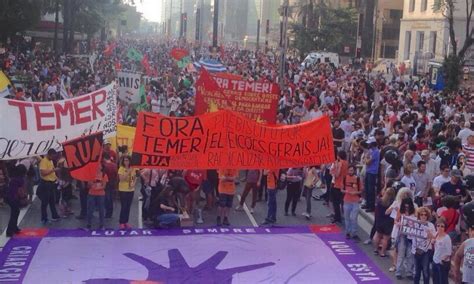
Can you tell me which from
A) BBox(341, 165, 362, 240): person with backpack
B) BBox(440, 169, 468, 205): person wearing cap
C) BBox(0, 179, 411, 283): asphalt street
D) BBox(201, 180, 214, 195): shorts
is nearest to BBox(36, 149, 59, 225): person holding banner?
BBox(0, 179, 411, 283): asphalt street

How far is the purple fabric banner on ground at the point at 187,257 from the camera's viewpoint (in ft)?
36.9

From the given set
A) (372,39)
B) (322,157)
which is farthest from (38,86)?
(372,39)

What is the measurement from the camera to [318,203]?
54.1ft

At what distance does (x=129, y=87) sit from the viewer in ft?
72.2

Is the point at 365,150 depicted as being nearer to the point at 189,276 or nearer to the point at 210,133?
the point at 210,133

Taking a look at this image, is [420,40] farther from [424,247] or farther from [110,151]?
[424,247]

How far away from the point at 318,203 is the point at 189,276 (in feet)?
19.1

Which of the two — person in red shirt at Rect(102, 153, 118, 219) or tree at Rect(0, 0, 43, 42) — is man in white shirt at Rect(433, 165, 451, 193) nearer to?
person in red shirt at Rect(102, 153, 118, 219)

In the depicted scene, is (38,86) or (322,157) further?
(38,86)

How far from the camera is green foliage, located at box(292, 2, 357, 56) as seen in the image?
62.8 m

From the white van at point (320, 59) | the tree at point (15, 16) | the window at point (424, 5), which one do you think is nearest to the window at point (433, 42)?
the window at point (424, 5)

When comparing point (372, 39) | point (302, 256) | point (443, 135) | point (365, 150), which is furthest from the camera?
point (372, 39)

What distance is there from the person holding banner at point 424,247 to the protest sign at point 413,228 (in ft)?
0.10

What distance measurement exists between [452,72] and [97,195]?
82.3 ft
